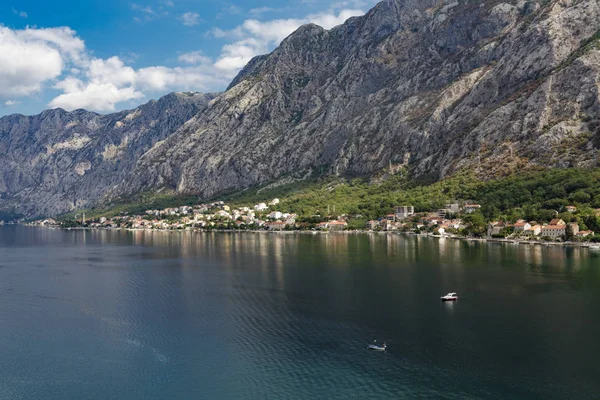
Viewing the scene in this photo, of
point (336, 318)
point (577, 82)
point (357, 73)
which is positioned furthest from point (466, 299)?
point (357, 73)

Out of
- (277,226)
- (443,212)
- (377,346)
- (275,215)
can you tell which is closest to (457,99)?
(443,212)

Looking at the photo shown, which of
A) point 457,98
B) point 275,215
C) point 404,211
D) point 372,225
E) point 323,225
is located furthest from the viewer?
point 457,98

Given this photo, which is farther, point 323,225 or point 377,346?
point 323,225

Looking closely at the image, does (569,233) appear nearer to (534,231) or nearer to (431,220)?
(534,231)

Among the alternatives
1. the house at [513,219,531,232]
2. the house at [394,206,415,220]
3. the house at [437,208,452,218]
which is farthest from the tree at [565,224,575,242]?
the house at [394,206,415,220]

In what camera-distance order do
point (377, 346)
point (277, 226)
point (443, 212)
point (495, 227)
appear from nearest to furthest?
point (377, 346) → point (495, 227) → point (443, 212) → point (277, 226)

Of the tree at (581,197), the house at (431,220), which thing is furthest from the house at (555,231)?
the house at (431,220)

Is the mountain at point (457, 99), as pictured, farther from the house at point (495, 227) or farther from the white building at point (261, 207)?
the white building at point (261, 207)

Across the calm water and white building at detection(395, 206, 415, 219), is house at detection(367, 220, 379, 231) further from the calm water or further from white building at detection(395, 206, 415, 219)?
the calm water
